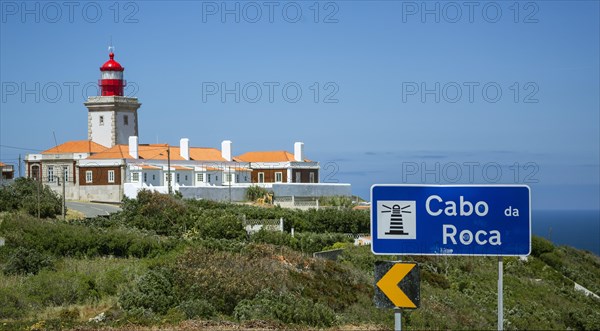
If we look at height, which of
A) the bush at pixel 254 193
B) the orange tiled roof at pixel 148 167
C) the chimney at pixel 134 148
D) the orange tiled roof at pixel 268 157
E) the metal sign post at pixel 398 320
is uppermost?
the chimney at pixel 134 148

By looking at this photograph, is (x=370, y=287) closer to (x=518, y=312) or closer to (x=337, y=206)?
(x=518, y=312)

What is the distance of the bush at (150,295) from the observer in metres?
17.7

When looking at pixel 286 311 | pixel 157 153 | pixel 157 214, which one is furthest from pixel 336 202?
pixel 286 311

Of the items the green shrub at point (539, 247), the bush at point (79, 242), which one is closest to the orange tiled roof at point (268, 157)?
the green shrub at point (539, 247)

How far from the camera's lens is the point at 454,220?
9398mm

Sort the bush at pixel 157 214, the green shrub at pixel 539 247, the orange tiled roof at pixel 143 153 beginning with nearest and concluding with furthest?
the green shrub at pixel 539 247
the bush at pixel 157 214
the orange tiled roof at pixel 143 153

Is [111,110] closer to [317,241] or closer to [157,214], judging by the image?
[157,214]

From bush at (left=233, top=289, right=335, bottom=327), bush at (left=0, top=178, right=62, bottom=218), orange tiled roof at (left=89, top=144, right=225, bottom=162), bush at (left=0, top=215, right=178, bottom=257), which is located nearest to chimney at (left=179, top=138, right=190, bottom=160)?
orange tiled roof at (left=89, top=144, right=225, bottom=162)

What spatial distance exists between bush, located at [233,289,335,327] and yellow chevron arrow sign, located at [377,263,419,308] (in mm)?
7036

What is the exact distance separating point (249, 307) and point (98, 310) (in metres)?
3.43

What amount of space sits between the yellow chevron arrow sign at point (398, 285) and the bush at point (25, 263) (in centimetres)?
1760

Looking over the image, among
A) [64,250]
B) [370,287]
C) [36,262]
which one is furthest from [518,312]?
[64,250]

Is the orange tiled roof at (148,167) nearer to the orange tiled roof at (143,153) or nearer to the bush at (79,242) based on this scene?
the orange tiled roof at (143,153)

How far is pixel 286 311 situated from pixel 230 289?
245cm
